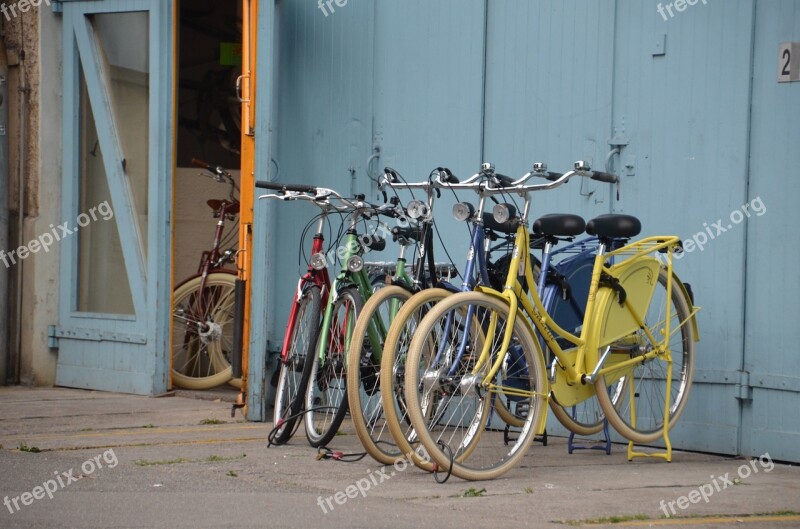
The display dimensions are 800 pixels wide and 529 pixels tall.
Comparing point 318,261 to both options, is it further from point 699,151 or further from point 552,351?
point 699,151

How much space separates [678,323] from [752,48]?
149 centimetres

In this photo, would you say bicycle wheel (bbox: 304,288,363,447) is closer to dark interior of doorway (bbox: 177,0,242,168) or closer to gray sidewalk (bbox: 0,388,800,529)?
gray sidewalk (bbox: 0,388,800,529)

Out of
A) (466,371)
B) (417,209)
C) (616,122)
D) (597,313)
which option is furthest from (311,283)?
(616,122)

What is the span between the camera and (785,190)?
6051 millimetres

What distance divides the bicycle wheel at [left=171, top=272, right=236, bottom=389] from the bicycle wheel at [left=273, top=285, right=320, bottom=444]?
2.59 metres

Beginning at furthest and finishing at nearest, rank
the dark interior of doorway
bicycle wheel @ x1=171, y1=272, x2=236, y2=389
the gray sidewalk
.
Result: the dark interior of doorway → bicycle wheel @ x1=171, y1=272, x2=236, y2=389 → the gray sidewalk

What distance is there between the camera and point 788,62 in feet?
19.8

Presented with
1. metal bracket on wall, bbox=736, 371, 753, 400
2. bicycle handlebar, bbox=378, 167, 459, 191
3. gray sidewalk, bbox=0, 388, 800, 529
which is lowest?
gray sidewalk, bbox=0, 388, 800, 529

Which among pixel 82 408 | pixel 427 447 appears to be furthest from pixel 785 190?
pixel 82 408

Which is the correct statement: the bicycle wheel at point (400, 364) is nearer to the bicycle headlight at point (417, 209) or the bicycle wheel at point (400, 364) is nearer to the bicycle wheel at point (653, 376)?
the bicycle headlight at point (417, 209)

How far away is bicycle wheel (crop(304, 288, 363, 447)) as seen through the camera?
20.1ft

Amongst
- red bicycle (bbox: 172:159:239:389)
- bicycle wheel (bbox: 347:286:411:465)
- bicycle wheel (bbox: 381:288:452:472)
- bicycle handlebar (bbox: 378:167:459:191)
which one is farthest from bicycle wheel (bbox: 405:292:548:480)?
red bicycle (bbox: 172:159:239:389)

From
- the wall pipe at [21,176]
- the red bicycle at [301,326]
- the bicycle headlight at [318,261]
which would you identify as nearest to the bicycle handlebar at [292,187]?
the red bicycle at [301,326]

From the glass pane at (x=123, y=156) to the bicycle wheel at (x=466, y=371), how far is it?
153 inches
